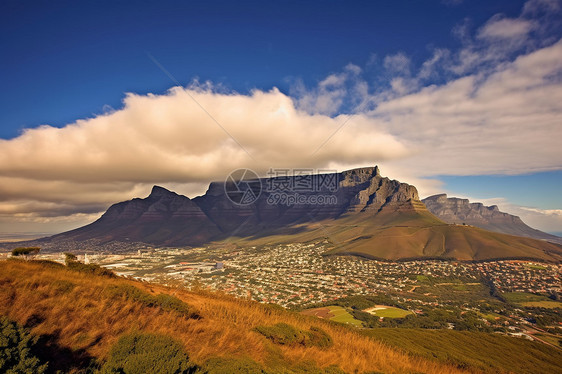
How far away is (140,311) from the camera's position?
9.12 meters

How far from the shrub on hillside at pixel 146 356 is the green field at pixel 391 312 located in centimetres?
4240

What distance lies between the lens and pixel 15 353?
4.49 meters

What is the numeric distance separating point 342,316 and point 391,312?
11496mm

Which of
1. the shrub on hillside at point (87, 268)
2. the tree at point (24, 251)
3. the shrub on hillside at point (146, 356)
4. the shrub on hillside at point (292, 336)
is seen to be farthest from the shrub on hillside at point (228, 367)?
the tree at point (24, 251)

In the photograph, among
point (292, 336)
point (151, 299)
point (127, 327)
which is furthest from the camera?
point (151, 299)

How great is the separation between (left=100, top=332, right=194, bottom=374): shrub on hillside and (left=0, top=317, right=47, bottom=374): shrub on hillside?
1.12 m

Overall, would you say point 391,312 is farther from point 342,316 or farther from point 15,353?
point 15,353

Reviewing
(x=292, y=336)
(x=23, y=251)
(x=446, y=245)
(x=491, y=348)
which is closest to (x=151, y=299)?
(x=292, y=336)

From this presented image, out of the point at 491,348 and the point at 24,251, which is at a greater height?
the point at 24,251

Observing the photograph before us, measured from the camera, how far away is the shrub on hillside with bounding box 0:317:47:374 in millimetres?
4176

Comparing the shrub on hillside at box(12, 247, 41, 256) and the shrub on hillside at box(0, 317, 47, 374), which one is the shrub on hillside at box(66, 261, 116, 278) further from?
the shrub on hillside at box(0, 317, 47, 374)

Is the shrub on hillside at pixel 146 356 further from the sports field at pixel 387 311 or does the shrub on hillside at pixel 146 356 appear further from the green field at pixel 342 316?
the sports field at pixel 387 311

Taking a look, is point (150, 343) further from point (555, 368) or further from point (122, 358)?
point (555, 368)

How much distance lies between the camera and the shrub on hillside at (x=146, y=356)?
16.3 ft
